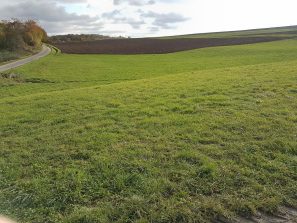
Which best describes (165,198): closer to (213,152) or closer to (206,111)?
(213,152)

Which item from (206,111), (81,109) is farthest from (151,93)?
(206,111)

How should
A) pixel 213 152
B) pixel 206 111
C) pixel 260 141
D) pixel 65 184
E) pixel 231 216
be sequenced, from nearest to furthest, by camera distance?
pixel 231 216
pixel 65 184
pixel 213 152
pixel 260 141
pixel 206 111

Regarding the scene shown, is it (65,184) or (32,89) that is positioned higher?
(65,184)

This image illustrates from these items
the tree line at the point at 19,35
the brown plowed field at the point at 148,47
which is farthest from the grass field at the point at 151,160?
the brown plowed field at the point at 148,47

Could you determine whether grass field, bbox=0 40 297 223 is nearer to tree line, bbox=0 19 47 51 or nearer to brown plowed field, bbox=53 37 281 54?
tree line, bbox=0 19 47 51

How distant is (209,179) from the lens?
18.8ft

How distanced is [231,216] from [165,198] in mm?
934

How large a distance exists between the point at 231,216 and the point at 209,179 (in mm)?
953

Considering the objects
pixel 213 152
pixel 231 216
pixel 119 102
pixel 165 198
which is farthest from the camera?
pixel 119 102

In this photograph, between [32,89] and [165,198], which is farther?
[32,89]

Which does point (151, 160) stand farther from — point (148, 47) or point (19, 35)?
point (148, 47)

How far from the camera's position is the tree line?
60500 mm

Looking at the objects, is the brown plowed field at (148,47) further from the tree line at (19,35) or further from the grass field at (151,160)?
the grass field at (151,160)

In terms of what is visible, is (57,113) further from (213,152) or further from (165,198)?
(165,198)
